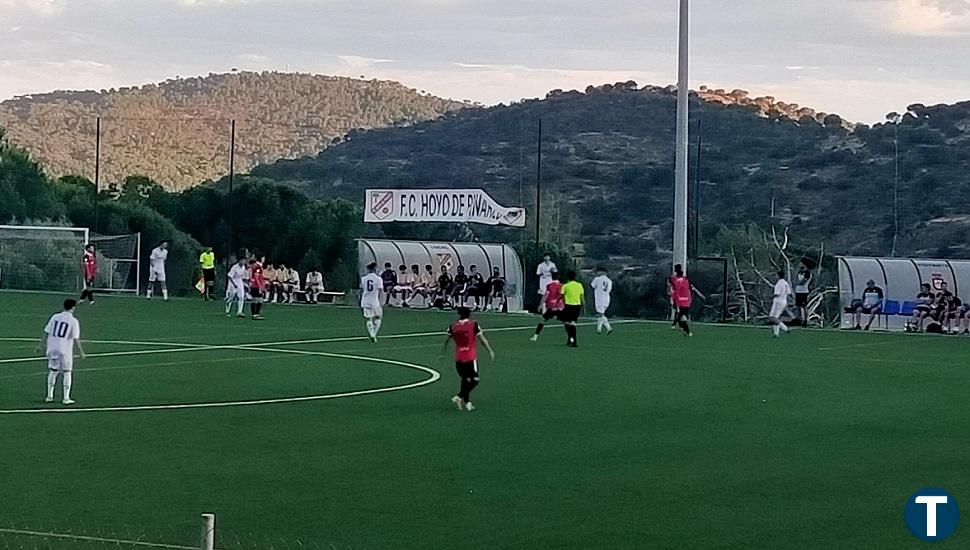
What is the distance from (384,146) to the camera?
106 metres

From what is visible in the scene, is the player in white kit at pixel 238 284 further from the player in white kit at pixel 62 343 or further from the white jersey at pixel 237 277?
the player in white kit at pixel 62 343

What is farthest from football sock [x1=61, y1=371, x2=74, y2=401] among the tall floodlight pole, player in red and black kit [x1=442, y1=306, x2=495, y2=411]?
the tall floodlight pole

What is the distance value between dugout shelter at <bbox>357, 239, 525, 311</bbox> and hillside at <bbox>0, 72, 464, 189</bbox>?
5811 centimetres

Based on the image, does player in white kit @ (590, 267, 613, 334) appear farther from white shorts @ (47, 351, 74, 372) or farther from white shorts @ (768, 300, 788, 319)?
white shorts @ (47, 351, 74, 372)

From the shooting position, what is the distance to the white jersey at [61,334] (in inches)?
862

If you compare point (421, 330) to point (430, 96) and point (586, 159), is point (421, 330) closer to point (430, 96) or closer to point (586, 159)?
point (586, 159)

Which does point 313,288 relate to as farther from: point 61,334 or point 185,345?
point 61,334

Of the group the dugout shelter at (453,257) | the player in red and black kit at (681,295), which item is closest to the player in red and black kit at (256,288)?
the dugout shelter at (453,257)

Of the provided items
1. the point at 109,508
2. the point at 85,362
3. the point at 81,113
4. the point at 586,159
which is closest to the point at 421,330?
the point at 85,362

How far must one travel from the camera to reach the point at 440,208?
5403cm

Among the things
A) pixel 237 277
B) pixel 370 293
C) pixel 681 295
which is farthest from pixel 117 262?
pixel 681 295

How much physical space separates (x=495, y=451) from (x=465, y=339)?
4.14 meters

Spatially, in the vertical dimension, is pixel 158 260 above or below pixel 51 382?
above

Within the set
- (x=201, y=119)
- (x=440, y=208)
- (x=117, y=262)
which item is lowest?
(x=117, y=262)
